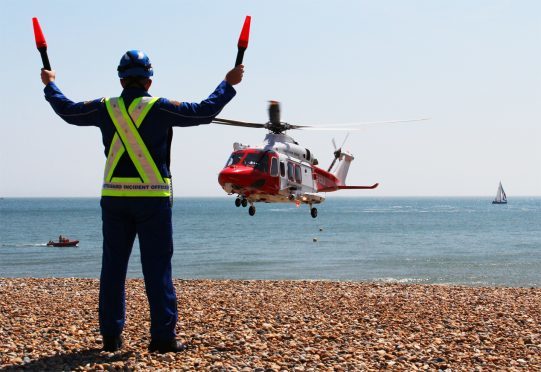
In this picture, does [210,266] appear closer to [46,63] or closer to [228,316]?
[228,316]

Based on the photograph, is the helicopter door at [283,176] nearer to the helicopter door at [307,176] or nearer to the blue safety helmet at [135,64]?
the helicopter door at [307,176]

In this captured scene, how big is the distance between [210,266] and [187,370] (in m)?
43.6

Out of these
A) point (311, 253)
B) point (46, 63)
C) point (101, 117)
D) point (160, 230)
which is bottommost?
point (311, 253)

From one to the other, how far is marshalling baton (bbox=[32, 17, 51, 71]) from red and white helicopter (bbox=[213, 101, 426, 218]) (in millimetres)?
8389

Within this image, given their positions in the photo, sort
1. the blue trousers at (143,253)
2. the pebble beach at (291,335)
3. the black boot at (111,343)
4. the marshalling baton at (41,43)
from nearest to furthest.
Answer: the blue trousers at (143,253)
the marshalling baton at (41,43)
the pebble beach at (291,335)
the black boot at (111,343)

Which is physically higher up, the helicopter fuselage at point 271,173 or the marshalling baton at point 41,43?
the marshalling baton at point 41,43

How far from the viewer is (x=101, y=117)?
6395 mm

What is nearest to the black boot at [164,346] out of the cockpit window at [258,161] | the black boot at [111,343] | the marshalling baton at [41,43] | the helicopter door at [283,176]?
the black boot at [111,343]

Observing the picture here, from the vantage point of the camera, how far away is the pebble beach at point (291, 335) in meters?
6.66

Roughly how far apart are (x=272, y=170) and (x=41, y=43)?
10.2 m

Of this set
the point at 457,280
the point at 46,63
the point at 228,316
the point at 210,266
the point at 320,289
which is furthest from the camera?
the point at 210,266

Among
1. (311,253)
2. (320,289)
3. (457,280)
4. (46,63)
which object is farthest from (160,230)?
(311,253)

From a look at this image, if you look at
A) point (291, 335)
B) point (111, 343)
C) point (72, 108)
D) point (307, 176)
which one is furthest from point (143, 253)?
point (307, 176)

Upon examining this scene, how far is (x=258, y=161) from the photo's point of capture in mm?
16469
